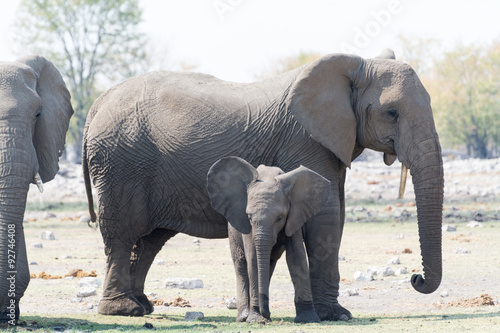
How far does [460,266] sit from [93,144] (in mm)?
5382

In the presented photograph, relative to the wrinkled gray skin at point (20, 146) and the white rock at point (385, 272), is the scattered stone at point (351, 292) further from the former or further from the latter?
the wrinkled gray skin at point (20, 146)

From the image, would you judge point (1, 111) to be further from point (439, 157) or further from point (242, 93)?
point (439, 157)

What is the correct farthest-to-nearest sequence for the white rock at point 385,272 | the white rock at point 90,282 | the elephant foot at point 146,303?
the white rock at point 385,272 → the white rock at point 90,282 → the elephant foot at point 146,303

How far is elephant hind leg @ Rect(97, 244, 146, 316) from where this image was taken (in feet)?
29.8

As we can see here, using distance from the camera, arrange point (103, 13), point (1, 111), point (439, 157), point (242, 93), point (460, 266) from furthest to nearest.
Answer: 1. point (103, 13)
2. point (460, 266)
3. point (242, 93)
4. point (439, 157)
5. point (1, 111)

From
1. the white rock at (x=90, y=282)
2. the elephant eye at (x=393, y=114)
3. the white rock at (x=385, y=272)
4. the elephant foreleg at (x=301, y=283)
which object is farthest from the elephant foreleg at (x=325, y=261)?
the white rock at (x=90, y=282)

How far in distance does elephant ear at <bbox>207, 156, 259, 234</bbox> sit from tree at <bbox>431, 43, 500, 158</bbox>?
1734 inches

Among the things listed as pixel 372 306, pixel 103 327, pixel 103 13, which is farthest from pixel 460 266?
pixel 103 13

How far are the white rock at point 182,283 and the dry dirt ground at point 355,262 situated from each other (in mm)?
128

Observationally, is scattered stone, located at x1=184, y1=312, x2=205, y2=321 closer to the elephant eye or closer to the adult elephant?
the adult elephant

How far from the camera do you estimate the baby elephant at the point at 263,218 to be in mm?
7766

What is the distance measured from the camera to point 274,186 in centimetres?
789

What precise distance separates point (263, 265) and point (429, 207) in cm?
168

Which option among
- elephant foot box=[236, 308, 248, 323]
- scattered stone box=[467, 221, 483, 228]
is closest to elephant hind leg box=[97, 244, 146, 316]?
elephant foot box=[236, 308, 248, 323]
